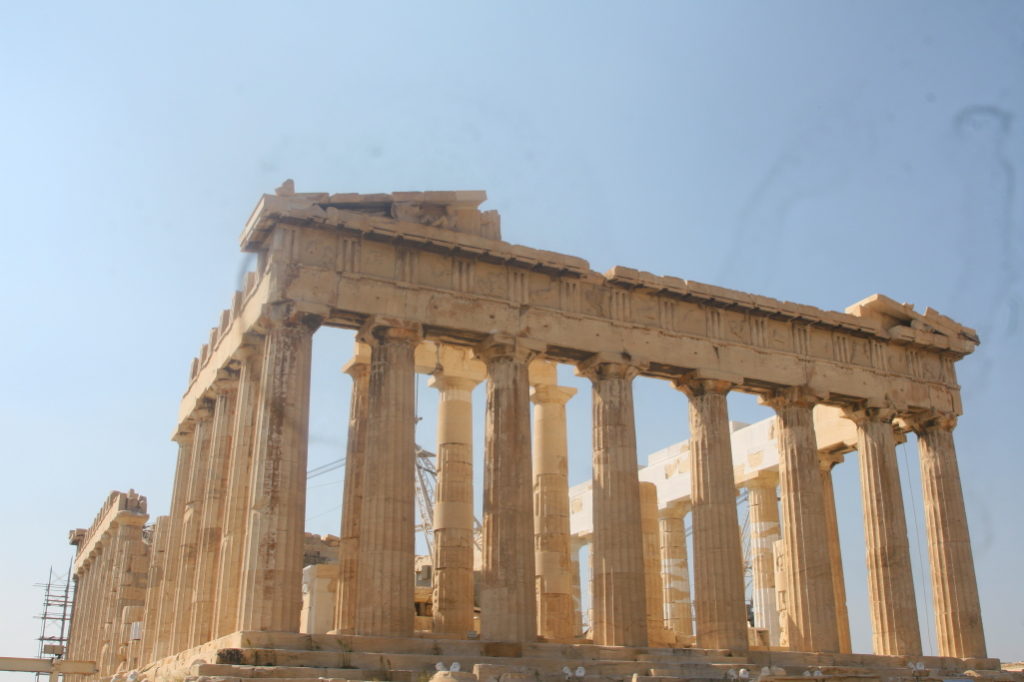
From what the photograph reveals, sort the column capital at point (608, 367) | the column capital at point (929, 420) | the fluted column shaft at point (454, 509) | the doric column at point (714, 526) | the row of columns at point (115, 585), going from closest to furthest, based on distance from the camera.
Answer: the fluted column shaft at point (454, 509) < the doric column at point (714, 526) < the column capital at point (608, 367) < the column capital at point (929, 420) < the row of columns at point (115, 585)

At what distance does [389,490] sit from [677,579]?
1809 centimetres

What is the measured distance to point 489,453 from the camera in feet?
90.9

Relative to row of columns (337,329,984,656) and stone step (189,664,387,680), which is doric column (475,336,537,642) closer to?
row of columns (337,329,984,656)

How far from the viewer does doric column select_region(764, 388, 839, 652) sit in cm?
3045

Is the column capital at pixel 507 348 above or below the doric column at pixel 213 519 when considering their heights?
above

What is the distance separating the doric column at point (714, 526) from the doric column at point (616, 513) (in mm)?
2200

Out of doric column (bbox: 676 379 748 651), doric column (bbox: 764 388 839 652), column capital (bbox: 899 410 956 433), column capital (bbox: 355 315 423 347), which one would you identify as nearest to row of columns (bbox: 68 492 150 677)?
column capital (bbox: 355 315 423 347)

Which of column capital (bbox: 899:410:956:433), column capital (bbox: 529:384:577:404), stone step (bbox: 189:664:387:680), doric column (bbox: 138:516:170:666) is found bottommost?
stone step (bbox: 189:664:387:680)

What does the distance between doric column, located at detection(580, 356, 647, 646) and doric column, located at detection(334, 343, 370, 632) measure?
5943 millimetres

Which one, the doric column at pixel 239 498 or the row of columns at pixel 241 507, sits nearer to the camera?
the row of columns at pixel 241 507

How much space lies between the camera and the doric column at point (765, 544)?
3916cm

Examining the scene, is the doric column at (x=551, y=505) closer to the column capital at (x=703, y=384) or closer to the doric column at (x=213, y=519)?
the column capital at (x=703, y=384)

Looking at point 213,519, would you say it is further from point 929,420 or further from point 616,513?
point 929,420

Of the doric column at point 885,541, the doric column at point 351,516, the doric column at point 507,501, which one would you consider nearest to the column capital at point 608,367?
the doric column at point 507,501
